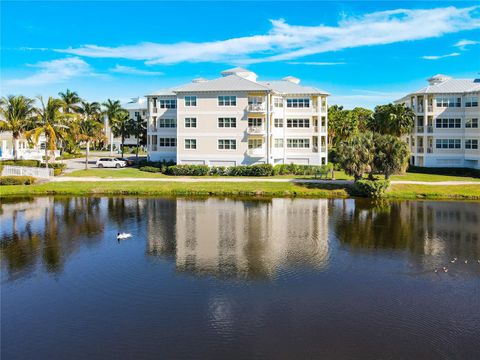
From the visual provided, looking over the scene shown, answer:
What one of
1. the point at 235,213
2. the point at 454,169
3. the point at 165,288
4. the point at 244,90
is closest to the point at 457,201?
the point at 454,169

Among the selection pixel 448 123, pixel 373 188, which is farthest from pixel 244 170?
pixel 448 123

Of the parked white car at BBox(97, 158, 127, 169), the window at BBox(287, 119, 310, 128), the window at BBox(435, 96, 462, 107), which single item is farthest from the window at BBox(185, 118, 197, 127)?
the window at BBox(435, 96, 462, 107)

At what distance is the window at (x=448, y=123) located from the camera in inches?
2739

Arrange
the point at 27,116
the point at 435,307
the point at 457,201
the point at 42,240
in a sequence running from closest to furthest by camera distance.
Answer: the point at 435,307 < the point at 42,240 < the point at 457,201 < the point at 27,116

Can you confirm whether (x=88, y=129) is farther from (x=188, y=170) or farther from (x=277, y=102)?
(x=277, y=102)

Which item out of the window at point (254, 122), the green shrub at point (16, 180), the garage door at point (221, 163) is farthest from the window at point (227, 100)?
the green shrub at point (16, 180)

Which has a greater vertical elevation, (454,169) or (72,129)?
(72,129)

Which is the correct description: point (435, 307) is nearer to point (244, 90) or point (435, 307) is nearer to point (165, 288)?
point (165, 288)

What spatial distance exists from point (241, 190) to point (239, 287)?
3050 cm

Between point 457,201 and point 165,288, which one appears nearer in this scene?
point 165,288

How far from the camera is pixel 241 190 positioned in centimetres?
5281

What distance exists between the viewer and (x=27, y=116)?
6475 cm

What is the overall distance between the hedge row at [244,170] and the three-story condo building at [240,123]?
2659mm

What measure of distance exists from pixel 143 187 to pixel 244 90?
21417mm
